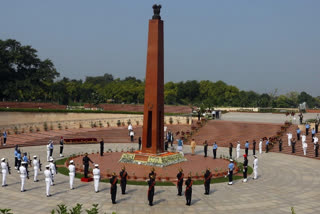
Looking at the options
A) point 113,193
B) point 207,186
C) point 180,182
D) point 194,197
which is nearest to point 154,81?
point 180,182

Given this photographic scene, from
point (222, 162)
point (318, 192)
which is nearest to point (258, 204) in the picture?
point (318, 192)

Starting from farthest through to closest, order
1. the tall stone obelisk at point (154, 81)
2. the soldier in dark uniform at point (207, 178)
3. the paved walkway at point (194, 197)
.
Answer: the tall stone obelisk at point (154, 81), the soldier in dark uniform at point (207, 178), the paved walkway at point (194, 197)

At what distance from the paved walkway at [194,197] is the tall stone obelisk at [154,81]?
18.7 ft

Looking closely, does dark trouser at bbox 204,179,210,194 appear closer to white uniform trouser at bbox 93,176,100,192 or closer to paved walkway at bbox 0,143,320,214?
paved walkway at bbox 0,143,320,214

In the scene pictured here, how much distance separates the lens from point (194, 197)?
14203 mm

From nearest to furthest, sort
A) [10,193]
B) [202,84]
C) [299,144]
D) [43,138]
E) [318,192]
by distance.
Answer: [10,193] < [318,192] < [299,144] < [43,138] < [202,84]

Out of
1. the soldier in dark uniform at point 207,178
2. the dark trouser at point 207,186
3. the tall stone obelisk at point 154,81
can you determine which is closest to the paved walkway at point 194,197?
the dark trouser at point 207,186

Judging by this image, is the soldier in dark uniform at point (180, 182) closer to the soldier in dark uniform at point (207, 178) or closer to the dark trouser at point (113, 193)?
the soldier in dark uniform at point (207, 178)

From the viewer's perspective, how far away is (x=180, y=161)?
21484mm

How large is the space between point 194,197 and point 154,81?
8.77 m

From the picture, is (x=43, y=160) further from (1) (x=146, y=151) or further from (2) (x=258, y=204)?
(2) (x=258, y=204)

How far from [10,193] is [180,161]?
10.8m

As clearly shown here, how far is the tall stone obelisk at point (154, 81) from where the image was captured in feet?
67.6

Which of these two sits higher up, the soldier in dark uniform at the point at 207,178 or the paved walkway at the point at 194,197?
the soldier in dark uniform at the point at 207,178
